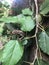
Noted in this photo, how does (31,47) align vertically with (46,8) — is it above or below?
below

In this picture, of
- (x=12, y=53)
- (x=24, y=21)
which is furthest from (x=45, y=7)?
(x=12, y=53)

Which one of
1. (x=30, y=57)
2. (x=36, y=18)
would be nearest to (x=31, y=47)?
(x=30, y=57)

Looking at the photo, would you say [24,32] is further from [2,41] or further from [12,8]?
[12,8]

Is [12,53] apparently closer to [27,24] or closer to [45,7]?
[27,24]

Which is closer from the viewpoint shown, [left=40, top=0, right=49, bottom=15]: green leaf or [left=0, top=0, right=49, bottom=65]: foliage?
[left=0, top=0, right=49, bottom=65]: foliage

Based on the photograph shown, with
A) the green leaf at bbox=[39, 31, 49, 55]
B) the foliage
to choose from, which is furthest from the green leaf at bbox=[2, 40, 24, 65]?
the green leaf at bbox=[39, 31, 49, 55]

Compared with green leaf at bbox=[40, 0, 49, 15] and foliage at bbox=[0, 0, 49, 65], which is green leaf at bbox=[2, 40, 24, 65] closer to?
foliage at bbox=[0, 0, 49, 65]

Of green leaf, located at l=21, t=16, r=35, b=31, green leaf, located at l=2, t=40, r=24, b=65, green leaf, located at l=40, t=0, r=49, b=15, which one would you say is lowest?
green leaf, located at l=2, t=40, r=24, b=65
